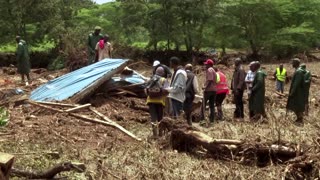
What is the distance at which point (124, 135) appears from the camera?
9828mm

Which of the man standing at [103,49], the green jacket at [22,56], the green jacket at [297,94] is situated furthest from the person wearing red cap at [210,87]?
the green jacket at [22,56]

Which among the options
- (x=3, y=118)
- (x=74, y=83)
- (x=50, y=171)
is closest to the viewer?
(x=50, y=171)

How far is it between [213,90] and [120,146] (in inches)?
140

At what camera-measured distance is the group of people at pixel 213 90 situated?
32.4 feet

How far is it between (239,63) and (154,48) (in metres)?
22.2

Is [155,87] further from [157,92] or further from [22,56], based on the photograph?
[22,56]

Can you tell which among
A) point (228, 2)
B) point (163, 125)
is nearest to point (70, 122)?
point (163, 125)

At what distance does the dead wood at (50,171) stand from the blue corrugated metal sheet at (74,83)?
5.89 meters

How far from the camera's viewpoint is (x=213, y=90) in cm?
1166

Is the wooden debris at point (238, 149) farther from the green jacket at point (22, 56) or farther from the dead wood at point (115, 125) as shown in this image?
the green jacket at point (22, 56)

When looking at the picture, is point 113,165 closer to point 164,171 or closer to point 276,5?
point 164,171

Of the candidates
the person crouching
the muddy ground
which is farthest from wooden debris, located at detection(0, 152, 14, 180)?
the person crouching

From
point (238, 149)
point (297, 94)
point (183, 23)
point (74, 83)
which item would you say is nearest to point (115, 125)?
point (74, 83)

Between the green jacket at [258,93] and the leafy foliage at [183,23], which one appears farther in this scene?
the leafy foliage at [183,23]
